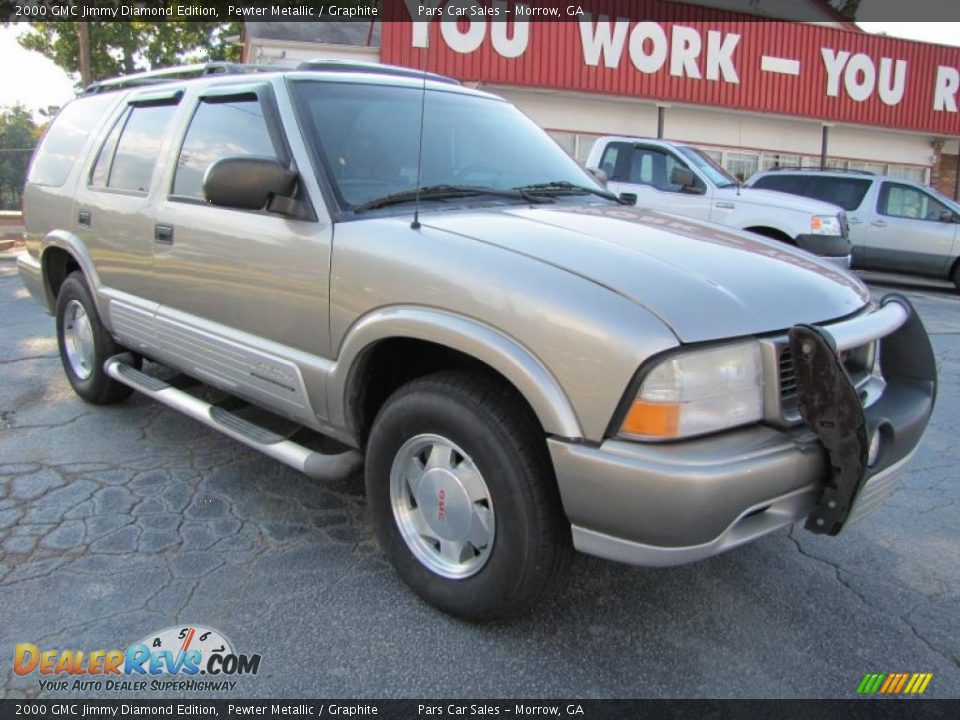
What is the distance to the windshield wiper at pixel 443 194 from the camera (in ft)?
9.50

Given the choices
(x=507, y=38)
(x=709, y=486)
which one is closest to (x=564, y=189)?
(x=709, y=486)

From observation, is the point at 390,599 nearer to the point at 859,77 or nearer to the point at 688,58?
the point at 688,58

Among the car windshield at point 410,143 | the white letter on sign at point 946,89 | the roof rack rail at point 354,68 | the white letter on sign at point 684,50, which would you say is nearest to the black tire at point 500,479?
the car windshield at point 410,143

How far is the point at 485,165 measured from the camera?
3.36 meters

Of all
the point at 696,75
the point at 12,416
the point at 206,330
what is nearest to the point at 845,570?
the point at 206,330

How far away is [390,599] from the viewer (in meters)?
2.76

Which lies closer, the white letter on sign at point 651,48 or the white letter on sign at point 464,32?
the white letter on sign at point 464,32

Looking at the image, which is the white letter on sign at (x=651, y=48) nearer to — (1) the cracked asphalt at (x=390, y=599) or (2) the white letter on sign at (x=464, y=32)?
(2) the white letter on sign at (x=464, y=32)

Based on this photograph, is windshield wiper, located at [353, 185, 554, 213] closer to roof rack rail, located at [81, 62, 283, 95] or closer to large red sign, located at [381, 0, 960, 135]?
roof rack rail, located at [81, 62, 283, 95]

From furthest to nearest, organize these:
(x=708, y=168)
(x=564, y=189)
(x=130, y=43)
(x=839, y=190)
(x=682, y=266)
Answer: (x=130, y=43) → (x=839, y=190) → (x=708, y=168) → (x=564, y=189) → (x=682, y=266)

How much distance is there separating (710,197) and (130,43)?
26.6 m

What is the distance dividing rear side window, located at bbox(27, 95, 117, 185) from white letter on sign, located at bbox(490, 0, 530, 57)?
1172 centimetres

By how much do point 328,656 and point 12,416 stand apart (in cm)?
330

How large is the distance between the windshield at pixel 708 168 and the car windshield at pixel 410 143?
21.9 ft
